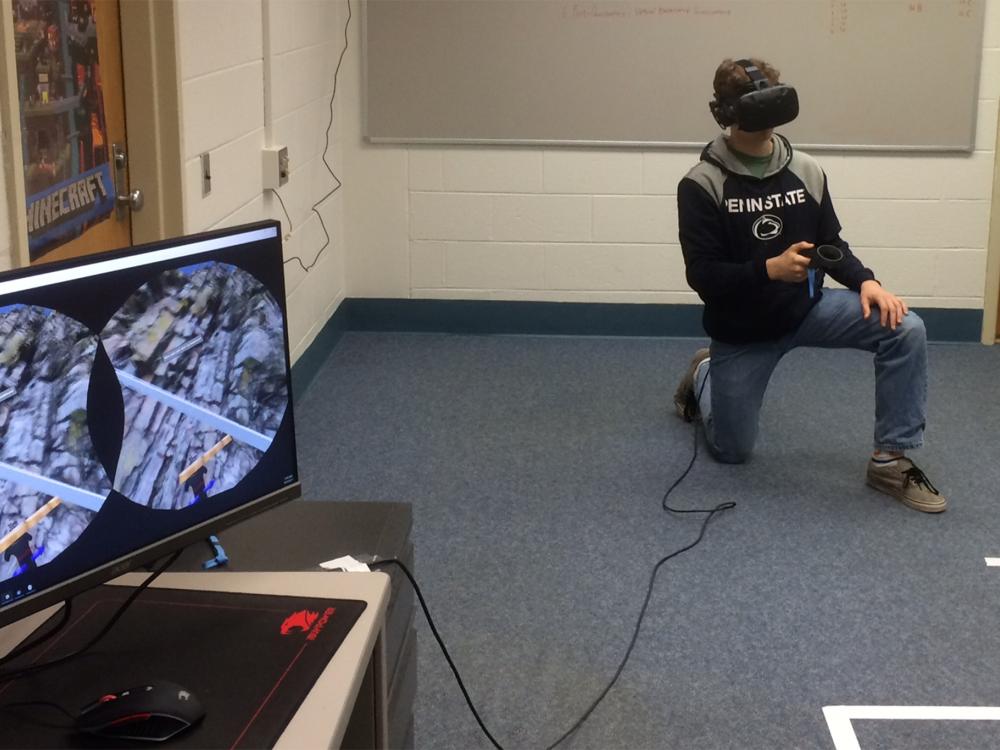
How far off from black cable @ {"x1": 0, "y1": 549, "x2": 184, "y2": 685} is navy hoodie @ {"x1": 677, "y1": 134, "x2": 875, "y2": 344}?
2.34 meters

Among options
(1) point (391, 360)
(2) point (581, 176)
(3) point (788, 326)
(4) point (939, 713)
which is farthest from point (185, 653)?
(2) point (581, 176)

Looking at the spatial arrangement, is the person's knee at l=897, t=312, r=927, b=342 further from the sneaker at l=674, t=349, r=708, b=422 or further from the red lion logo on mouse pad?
the red lion logo on mouse pad

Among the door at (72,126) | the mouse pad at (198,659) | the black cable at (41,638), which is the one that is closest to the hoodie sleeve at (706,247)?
the door at (72,126)

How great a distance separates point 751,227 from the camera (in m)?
3.57

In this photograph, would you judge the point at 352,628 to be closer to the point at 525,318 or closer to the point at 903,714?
the point at 903,714

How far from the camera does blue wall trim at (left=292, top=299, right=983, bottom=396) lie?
5.09m

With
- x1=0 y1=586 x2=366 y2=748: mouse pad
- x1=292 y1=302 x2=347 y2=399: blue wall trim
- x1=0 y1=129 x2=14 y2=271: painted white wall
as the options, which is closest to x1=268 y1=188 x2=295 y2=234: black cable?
x1=292 y1=302 x2=347 y2=399: blue wall trim

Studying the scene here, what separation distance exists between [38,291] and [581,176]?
12.8 ft

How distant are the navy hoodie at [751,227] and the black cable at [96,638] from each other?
92.3 inches

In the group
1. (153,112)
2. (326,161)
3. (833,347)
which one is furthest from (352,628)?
(326,161)

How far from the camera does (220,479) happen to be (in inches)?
56.1

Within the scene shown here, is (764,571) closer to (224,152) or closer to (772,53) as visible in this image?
(224,152)

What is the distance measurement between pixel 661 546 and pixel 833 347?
0.92 m

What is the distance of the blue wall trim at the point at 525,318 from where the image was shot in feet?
16.7
